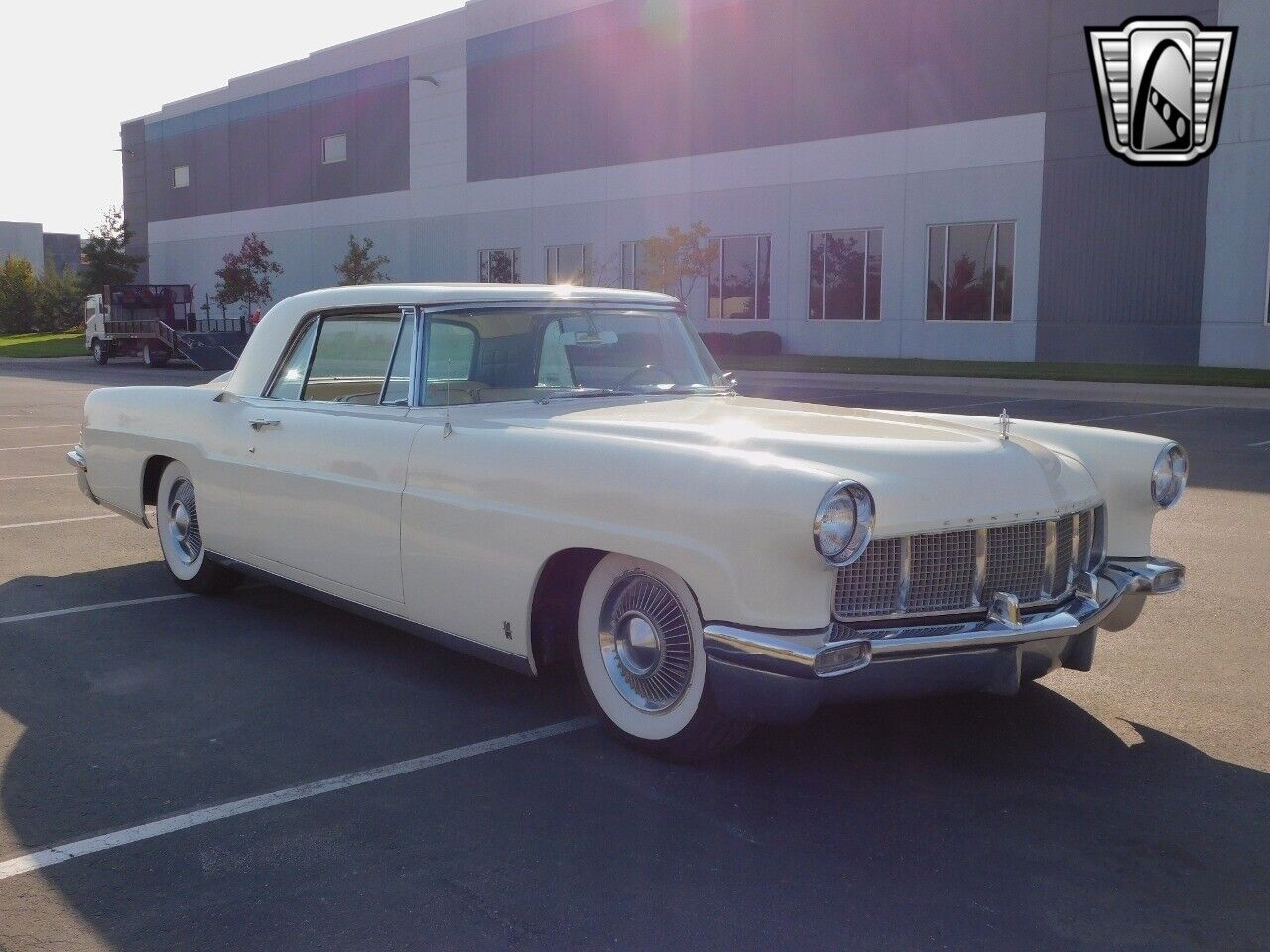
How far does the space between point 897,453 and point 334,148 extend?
4228 cm

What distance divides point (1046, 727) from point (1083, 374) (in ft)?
59.6

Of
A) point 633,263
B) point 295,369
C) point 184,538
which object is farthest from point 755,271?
point 295,369

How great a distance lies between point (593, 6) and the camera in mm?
33312

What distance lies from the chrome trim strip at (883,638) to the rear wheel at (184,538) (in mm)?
3594

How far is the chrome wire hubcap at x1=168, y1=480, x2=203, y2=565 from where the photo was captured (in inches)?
253

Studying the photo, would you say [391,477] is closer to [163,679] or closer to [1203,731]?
[163,679]

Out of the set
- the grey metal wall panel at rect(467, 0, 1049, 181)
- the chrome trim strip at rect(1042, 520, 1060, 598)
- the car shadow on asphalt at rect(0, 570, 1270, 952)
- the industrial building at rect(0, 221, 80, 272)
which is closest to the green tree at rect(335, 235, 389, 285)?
the grey metal wall panel at rect(467, 0, 1049, 181)

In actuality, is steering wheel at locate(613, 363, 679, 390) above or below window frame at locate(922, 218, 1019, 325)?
below

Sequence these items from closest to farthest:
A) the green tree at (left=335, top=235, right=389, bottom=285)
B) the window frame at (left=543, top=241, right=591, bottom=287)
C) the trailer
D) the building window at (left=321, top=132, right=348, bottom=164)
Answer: the trailer
the window frame at (left=543, top=241, right=591, bottom=287)
the green tree at (left=335, top=235, right=389, bottom=285)
the building window at (left=321, top=132, right=348, bottom=164)

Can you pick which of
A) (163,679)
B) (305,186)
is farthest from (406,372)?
(305,186)

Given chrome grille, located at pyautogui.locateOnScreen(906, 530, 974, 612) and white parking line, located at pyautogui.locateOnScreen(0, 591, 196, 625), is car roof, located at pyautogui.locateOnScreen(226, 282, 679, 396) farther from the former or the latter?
chrome grille, located at pyautogui.locateOnScreen(906, 530, 974, 612)

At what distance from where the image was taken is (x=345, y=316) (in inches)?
222

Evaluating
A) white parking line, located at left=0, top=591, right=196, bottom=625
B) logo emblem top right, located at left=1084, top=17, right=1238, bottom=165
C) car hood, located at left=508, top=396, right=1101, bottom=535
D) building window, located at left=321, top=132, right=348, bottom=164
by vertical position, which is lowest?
white parking line, located at left=0, top=591, right=196, bottom=625

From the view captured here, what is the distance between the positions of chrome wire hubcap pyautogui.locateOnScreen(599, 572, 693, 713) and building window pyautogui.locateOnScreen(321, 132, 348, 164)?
41.2 meters
